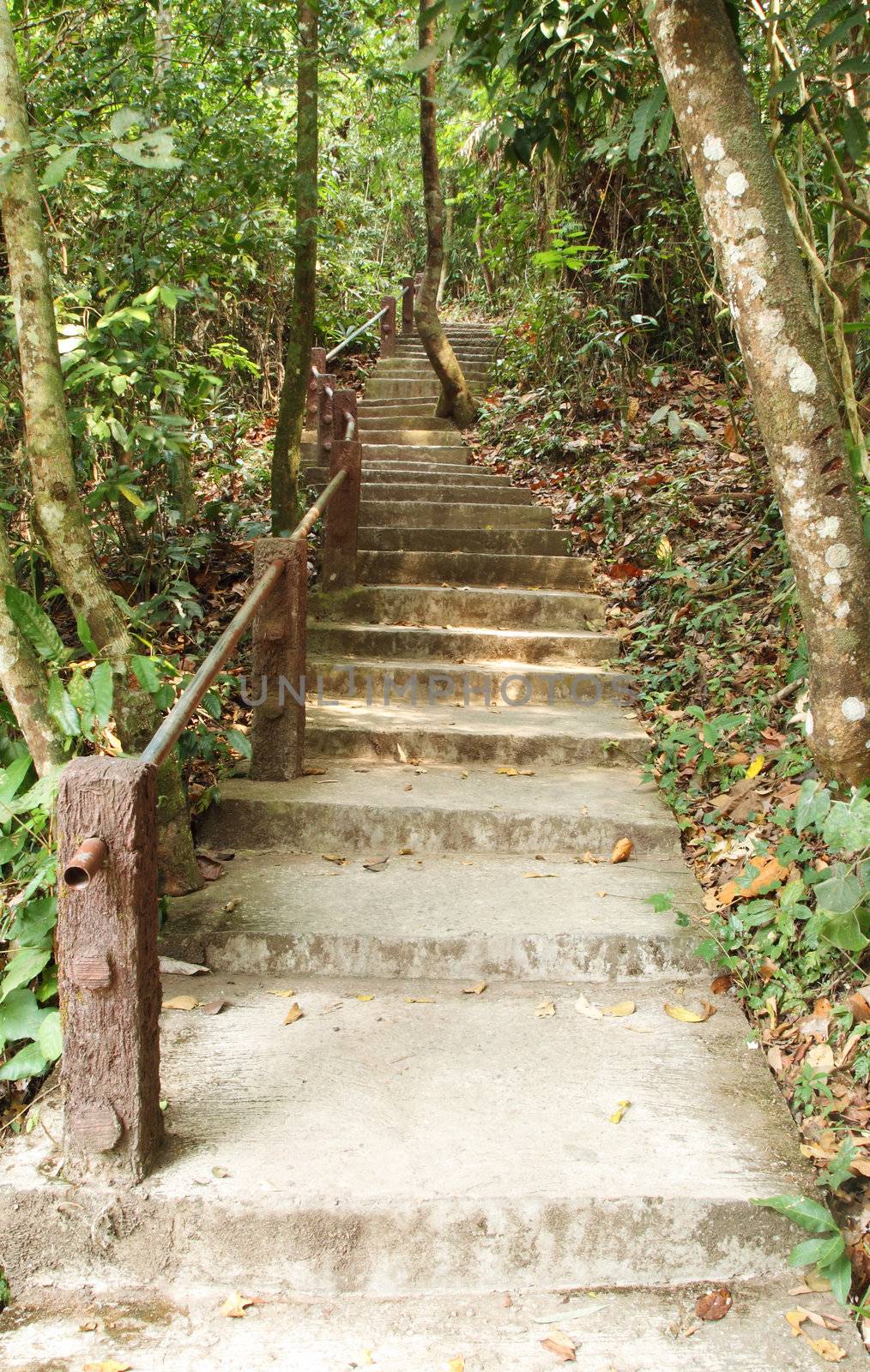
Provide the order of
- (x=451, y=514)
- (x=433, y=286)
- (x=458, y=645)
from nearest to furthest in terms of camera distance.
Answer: (x=458, y=645) → (x=451, y=514) → (x=433, y=286)

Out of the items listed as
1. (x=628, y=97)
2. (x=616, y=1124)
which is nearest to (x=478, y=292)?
(x=628, y=97)

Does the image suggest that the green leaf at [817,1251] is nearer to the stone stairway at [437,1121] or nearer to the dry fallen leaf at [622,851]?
the stone stairway at [437,1121]

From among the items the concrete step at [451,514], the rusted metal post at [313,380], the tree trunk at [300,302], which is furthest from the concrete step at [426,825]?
the rusted metal post at [313,380]

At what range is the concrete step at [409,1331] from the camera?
1.77 meters

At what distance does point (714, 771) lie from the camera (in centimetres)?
341

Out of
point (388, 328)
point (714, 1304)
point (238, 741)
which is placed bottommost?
point (714, 1304)

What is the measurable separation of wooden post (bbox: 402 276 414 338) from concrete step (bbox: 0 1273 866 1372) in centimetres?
A: 1169

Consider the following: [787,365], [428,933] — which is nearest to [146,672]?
[428,933]

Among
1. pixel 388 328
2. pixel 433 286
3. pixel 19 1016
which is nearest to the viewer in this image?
pixel 19 1016

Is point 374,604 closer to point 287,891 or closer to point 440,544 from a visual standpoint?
point 440,544

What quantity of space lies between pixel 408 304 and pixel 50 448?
420 inches

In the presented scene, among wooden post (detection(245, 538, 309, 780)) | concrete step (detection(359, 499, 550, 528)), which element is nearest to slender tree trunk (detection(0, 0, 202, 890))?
wooden post (detection(245, 538, 309, 780))

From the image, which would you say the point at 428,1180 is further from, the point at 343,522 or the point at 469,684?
the point at 343,522

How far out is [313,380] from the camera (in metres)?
8.51
